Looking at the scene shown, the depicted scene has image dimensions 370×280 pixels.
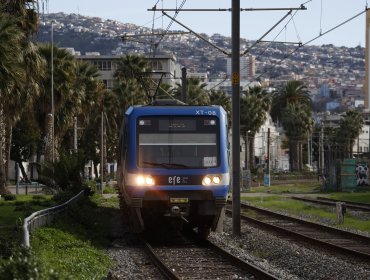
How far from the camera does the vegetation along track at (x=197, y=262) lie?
1391 centimetres

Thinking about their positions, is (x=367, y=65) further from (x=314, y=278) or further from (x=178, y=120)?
(x=314, y=278)

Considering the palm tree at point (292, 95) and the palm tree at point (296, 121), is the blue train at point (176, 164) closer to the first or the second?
the palm tree at point (296, 121)

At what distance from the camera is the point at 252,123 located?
96.4 m

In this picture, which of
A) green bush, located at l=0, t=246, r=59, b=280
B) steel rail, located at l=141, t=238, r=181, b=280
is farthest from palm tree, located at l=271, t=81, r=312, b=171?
green bush, located at l=0, t=246, r=59, b=280

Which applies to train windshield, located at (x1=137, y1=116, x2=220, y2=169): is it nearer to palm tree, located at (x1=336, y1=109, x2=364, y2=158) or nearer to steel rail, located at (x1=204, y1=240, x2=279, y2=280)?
steel rail, located at (x1=204, y1=240, x2=279, y2=280)

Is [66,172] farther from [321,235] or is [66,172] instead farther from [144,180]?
[144,180]

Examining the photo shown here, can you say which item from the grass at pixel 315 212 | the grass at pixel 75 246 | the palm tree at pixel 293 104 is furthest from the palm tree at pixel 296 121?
the grass at pixel 75 246

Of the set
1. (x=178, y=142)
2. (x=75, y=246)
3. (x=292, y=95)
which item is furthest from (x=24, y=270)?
(x=292, y=95)

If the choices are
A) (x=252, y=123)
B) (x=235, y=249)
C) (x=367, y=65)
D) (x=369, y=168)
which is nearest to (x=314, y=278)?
(x=235, y=249)

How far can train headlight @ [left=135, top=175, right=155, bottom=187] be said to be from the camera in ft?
61.8

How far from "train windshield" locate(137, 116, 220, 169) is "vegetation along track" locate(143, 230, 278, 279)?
1.90 m

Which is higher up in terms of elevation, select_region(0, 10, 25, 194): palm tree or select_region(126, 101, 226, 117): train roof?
select_region(0, 10, 25, 194): palm tree

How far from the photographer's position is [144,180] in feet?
61.9

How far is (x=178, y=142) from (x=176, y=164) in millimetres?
573
